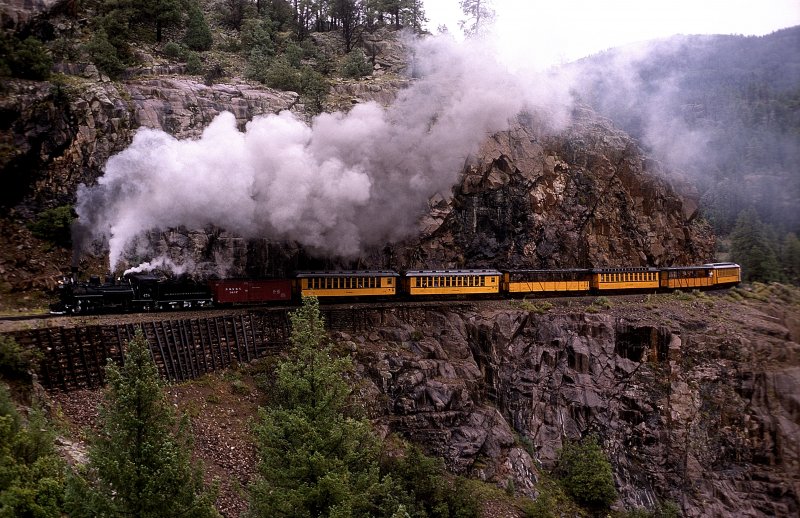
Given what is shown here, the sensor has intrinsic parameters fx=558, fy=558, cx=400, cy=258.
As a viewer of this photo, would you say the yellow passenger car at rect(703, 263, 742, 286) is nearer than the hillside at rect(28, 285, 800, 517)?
No

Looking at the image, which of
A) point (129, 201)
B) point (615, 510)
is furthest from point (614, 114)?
point (129, 201)

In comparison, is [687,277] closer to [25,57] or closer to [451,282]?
[451,282]

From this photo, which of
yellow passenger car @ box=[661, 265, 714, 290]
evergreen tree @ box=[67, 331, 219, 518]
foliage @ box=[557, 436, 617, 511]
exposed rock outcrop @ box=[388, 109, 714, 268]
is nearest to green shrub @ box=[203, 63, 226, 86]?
exposed rock outcrop @ box=[388, 109, 714, 268]

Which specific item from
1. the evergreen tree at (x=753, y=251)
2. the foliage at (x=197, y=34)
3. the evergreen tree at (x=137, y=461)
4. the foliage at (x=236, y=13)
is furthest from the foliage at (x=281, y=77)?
the evergreen tree at (x=753, y=251)

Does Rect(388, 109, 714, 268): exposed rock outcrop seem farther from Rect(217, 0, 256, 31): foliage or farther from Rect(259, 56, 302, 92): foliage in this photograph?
Rect(217, 0, 256, 31): foliage

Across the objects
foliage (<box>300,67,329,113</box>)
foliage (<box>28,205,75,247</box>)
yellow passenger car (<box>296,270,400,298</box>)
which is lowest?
yellow passenger car (<box>296,270,400,298</box>)

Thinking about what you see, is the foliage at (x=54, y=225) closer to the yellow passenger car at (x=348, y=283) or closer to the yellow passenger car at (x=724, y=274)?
the yellow passenger car at (x=348, y=283)

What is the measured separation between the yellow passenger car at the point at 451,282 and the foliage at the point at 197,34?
23.6 metres

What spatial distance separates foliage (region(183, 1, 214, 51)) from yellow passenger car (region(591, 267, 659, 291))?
97.0 ft

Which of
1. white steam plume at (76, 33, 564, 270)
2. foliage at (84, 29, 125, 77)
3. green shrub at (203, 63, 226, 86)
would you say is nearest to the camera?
white steam plume at (76, 33, 564, 270)

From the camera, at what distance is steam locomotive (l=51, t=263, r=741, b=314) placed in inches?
801

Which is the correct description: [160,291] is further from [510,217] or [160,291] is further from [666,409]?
[666,409]

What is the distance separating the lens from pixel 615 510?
23.3 meters

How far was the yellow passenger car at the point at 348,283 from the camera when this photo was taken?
24.4m
